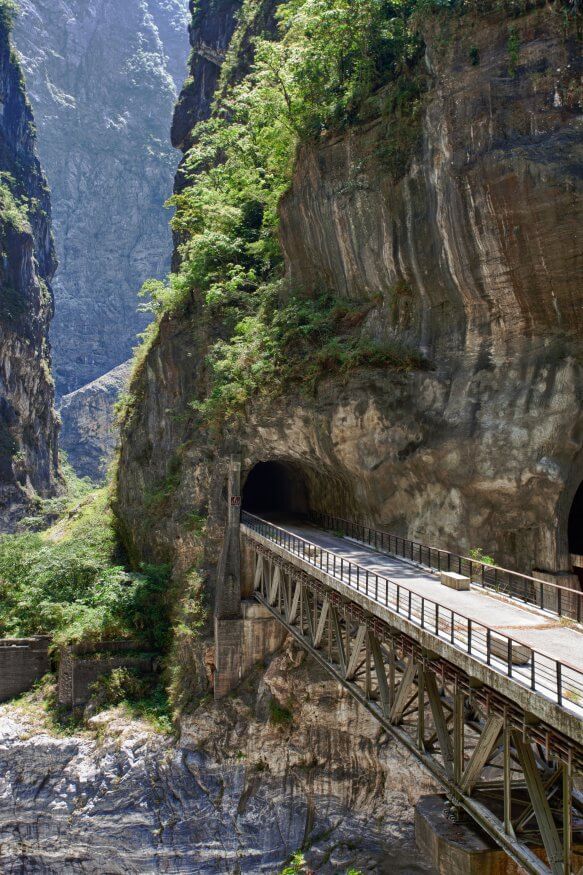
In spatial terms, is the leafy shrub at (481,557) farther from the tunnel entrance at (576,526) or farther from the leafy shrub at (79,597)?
the leafy shrub at (79,597)

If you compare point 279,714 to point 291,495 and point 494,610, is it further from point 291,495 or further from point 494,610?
point 291,495

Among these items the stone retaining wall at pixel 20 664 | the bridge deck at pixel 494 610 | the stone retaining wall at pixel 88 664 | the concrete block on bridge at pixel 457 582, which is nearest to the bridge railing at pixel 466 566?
the concrete block on bridge at pixel 457 582


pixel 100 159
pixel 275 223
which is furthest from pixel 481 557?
pixel 100 159

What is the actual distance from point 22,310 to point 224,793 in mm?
56174

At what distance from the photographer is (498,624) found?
13219mm

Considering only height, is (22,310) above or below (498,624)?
above

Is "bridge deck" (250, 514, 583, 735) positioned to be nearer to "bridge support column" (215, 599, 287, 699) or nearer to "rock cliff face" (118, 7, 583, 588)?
"rock cliff face" (118, 7, 583, 588)

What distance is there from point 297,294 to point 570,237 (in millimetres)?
12086

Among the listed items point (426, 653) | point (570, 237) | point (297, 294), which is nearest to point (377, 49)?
point (297, 294)

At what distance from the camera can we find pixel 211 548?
2933 cm

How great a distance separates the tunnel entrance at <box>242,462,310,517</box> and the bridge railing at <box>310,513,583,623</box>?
5000 mm

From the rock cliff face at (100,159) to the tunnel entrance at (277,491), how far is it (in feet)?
328

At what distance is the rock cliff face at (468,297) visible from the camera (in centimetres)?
2036

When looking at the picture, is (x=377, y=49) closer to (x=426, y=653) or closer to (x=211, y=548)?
(x=211, y=548)
